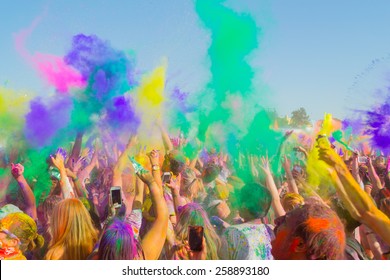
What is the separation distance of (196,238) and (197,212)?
0.98ft

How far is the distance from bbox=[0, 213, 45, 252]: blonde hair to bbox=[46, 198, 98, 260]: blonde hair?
0.61 meters

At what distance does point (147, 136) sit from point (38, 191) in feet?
4.94

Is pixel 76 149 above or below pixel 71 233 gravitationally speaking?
above

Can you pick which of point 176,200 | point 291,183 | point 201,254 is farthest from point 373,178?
point 201,254

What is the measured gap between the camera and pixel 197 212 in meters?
3.85

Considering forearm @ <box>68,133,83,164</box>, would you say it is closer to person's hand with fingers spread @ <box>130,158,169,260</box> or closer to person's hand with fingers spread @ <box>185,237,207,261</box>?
person's hand with fingers spread @ <box>130,158,169,260</box>

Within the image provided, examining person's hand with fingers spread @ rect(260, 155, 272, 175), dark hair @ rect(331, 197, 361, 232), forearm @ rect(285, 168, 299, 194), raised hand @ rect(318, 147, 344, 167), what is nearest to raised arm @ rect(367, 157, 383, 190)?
forearm @ rect(285, 168, 299, 194)

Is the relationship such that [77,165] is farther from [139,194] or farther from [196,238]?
[196,238]

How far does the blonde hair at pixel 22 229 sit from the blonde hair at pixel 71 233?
0.61 metres

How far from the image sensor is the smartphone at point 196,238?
3.60 m

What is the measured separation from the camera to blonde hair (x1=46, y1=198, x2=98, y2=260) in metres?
3.46

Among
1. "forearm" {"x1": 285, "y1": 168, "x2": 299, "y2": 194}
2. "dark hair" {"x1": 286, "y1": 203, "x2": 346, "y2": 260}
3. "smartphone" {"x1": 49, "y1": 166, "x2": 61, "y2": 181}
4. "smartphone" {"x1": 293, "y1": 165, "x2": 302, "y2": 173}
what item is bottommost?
"dark hair" {"x1": 286, "y1": 203, "x2": 346, "y2": 260}

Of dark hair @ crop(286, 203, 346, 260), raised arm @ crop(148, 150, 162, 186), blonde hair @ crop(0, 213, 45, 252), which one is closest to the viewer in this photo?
dark hair @ crop(286, 203, 346, 260)
